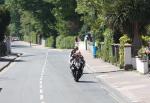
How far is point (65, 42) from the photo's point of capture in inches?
3322

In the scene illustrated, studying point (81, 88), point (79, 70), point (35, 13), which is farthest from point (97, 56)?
point (35, 13)

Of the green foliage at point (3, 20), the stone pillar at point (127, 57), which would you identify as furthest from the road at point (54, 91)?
the green foliage at point (3, 20)

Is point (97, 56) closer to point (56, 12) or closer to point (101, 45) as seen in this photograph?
point (101, 45)

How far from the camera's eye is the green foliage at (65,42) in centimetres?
8074

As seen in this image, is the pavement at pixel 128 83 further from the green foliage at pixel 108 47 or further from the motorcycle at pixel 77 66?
the green foliage at pixel 108 47

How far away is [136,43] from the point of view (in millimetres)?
35562

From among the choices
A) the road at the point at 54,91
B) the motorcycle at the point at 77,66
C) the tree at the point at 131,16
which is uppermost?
the tree at the point at 131,16

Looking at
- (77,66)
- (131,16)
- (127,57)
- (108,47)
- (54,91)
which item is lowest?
(54,91)

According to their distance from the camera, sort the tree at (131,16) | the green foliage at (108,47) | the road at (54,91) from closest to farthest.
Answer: the road at (54,91), the tree at (131,16), the green foliage at (108,47)

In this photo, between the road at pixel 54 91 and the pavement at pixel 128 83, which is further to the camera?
the road at pixel 54 91

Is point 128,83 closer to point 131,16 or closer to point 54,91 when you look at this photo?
point 54,91

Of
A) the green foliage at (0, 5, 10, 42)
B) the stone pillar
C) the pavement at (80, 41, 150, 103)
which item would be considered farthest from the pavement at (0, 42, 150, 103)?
the green foliage at (0, 5, 10, 42)

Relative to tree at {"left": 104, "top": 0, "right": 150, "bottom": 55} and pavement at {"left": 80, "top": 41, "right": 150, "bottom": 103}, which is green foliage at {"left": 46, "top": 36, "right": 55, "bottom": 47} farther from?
pavement at {"left": 80, "top": 41, "right": 150, "bottom": 103}

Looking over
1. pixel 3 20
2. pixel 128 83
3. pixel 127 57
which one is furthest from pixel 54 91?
pixel 3 20
